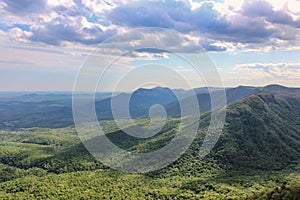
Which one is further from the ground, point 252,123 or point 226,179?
point 252,123

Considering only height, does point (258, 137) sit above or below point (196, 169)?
above

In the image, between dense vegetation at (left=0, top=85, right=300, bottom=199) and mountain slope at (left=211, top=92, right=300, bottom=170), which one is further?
mountain slope at (left=211, top=92, right=300, bottom=170)

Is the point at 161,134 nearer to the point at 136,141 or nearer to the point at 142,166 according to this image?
the point at 136,141

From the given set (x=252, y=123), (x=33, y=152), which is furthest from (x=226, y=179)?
(x=33, y=152)

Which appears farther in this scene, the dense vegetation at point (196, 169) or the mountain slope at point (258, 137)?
the mountain slope at point (258, 137)

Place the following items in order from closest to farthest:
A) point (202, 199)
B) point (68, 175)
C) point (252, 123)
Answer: point (202, 199) → point (68, 175) → point (252, 123)

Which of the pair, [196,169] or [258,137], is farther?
[258,137]

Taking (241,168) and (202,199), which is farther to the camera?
(241,168)

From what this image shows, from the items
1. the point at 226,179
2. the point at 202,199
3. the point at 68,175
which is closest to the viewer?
the point at 202,199
